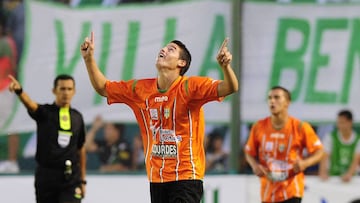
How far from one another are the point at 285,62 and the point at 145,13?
1.88m

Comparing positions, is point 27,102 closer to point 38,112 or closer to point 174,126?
point 38,112

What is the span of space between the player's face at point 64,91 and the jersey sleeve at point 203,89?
2825mm

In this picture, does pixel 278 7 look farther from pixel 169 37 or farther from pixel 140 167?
pixel 140 167

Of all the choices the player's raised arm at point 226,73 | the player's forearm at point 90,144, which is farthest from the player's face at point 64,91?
the player's raised arm at point 226,73

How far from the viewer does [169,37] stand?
12.4 m

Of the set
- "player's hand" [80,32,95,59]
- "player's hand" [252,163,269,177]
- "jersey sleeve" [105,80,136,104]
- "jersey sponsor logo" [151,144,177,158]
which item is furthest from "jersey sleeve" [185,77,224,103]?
"player's hand" [252,163,269,177]

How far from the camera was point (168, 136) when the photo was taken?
775 centimetres

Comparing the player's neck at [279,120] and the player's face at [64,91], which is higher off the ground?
the player's face at [64,91]

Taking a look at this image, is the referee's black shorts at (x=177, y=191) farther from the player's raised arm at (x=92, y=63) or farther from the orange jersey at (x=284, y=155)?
the orange jersey at (x=284, y=155)

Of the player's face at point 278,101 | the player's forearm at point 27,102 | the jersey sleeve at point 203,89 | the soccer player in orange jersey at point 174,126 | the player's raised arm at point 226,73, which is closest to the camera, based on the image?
the player's raised arm at point 226,73

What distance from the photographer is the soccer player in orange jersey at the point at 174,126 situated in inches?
302

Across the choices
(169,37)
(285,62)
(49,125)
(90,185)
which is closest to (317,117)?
(285,62)

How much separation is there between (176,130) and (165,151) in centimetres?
19

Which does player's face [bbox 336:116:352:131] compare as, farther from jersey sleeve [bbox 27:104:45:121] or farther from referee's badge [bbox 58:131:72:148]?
jersey sleeve [bbox 27:104:45:121]
